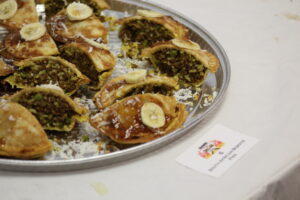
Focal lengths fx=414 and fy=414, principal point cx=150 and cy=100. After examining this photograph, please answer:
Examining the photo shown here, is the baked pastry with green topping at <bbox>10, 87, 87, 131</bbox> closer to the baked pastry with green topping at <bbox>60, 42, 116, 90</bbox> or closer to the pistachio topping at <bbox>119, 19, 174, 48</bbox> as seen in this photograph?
the baked pastry with green topping at <bbox>60, 42, 116, 90</bbox>

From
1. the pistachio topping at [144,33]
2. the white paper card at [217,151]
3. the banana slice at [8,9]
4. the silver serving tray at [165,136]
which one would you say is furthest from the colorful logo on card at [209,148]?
the banana slice at [8,9]

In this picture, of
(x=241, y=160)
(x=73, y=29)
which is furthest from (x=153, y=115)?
(x=73, y=29)

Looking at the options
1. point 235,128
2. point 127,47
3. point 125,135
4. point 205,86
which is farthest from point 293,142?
point 127,47

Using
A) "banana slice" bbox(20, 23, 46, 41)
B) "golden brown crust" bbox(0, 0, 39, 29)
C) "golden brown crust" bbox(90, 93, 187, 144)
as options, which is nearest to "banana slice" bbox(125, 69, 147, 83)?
"golden brown crust" bbox(90, 93, 187, 144)

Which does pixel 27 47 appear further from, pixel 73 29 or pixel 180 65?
pixel 180 65

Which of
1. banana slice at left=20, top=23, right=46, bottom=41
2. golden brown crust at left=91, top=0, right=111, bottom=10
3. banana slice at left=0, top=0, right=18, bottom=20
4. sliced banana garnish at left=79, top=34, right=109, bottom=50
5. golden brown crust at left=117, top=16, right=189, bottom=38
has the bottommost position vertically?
banana slice at left=0, top=0, right=18, bottom=20

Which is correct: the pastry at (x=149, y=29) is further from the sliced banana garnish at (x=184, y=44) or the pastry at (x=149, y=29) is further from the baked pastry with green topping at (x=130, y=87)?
the baked pastry with green topping at (x=130, y=87)
